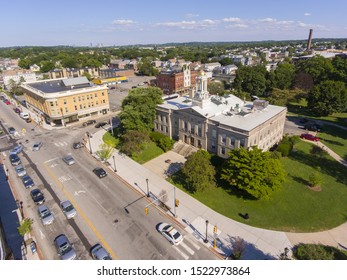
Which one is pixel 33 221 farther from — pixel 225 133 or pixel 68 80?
pixel 68 80

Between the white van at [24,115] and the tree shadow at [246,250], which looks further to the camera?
the white van at [24,115]

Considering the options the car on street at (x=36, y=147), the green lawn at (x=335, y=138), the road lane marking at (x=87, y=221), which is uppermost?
the car on street at (x=36, y=147)

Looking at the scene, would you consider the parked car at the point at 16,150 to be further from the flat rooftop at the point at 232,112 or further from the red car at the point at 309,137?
the red car at the point at 309,137

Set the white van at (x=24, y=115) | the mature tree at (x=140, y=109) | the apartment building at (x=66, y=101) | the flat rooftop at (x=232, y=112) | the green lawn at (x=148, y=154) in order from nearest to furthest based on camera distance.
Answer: the flat rooftop at (x=232, y=112), the green lawn at (x=148, y=154), the mature tree at (x=140, y=109), the apartment building at (x=66, y=101), the white van at (x=24, y=115)

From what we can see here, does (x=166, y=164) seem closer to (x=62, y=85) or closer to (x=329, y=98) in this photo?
(x=62, y=85)

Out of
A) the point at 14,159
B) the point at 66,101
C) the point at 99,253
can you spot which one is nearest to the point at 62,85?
the point at 66,101

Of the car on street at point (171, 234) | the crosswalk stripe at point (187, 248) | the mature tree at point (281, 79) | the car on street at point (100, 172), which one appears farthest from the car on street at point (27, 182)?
the mature tree at point (281, 79)
